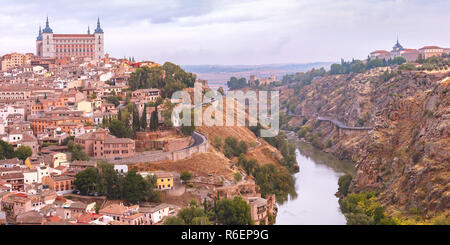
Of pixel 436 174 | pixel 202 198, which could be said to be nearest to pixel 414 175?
pixel 436 174

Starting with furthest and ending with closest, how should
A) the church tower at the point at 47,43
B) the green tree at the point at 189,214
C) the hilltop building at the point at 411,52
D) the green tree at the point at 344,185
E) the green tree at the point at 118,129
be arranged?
the hilltop building at the point at 411,52, the church tower at the point at 47,43, the green tree at the point at 344,185, the green tree at the point at 118,129, the green tree at the point at 189,214

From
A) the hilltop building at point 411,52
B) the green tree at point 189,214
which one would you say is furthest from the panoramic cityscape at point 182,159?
the hilltop building at point 411,52

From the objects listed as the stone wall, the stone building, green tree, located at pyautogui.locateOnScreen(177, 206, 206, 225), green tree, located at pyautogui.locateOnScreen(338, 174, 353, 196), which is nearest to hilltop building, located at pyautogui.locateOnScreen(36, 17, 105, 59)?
the stone wall

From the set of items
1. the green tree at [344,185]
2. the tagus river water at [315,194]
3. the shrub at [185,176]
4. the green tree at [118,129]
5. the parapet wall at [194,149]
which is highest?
the green tree at [118,129]

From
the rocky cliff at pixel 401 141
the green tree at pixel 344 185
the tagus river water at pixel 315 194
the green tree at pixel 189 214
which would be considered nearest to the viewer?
the green tree at pixel 189 214

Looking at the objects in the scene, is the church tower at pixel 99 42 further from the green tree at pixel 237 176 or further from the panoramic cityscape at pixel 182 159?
the green tree at pixel 237 176

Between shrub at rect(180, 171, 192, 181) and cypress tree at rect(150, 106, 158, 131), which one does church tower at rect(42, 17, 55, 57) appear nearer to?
cypress tree at rect(150, 106, 158, 131)

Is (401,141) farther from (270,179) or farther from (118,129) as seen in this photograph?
(118,129)
